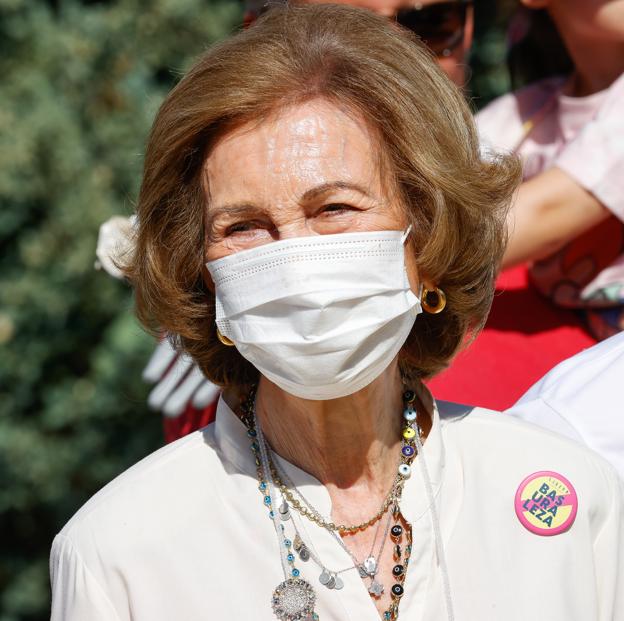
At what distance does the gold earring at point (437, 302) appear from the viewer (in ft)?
6.95

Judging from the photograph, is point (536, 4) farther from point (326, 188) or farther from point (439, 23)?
point (326, 188)

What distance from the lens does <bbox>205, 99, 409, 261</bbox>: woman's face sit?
1.88m

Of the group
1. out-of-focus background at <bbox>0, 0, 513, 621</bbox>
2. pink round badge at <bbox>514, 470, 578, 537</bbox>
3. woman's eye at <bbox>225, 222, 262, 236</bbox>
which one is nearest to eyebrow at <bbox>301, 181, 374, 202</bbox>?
woman's eye at <bbox>225, 222, 262, 236</bbox>

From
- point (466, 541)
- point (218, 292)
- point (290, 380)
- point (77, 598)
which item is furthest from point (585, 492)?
point (77, 598)

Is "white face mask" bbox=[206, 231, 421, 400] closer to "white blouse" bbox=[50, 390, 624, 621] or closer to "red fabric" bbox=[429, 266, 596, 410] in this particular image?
"white blouse" bbox=[50, 390, 624, 621]

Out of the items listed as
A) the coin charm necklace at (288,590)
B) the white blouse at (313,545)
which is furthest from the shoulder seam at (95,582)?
the coin charm necklace at (288,590)

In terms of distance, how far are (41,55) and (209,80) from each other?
2570 mm

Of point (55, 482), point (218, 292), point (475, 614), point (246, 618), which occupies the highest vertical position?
point (218, 292)

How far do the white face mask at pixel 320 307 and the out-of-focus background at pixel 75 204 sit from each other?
244 cm

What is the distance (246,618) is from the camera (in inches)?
73.9

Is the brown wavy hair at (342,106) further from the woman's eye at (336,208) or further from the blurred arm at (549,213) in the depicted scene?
the blurred arm at (549,213)

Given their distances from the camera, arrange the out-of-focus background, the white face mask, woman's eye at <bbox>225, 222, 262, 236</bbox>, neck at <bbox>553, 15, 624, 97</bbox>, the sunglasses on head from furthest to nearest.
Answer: the out-of-focus background
the sunglasses on head
neck at <bbox>553, 15, 624, 97</bbox>
woman's eye at <bbox>225, 222, 262, 236</bbox>
the white face mask

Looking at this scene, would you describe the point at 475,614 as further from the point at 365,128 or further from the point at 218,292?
the point at 365,128

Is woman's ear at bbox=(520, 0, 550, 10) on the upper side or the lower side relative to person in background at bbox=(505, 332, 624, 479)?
upper
